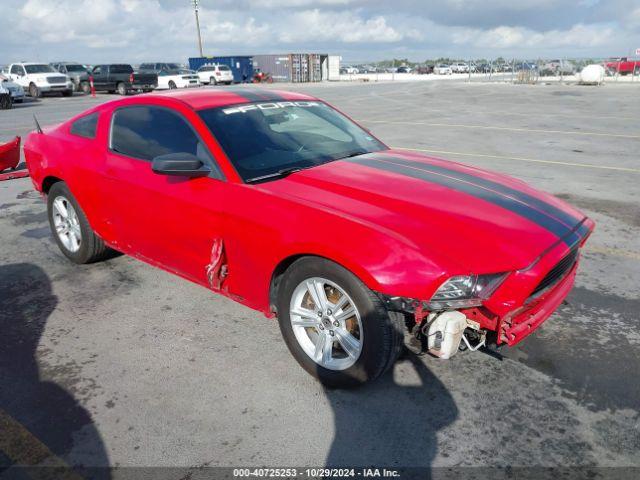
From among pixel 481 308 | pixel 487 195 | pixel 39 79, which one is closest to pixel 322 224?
pixel 481 308

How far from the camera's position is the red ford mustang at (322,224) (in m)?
2.66

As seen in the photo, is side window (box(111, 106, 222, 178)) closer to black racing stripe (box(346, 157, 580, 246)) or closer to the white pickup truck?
black racing stripe (box(346, 157, 580, 246))

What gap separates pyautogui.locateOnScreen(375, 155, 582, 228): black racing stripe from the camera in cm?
330

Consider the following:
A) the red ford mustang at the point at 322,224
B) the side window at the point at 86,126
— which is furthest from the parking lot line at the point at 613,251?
the side window at the point at 86,126

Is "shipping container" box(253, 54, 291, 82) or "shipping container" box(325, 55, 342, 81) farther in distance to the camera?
"shipping container" box(325, 55, 342, 81)

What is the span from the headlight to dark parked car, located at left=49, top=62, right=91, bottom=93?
34693mm

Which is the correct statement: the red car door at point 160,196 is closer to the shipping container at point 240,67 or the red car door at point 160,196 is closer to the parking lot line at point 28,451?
the parking lot line at point 28,451

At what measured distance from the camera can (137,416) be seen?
2865mm

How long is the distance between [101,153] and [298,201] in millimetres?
2176

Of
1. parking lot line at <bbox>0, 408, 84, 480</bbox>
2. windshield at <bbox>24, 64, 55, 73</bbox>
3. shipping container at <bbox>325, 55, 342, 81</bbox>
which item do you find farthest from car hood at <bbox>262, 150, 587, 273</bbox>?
shipping container at <bbox>325, 55, 342, 81</bbox>

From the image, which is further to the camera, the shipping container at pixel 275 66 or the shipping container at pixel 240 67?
the shipping container at pixel 275 66

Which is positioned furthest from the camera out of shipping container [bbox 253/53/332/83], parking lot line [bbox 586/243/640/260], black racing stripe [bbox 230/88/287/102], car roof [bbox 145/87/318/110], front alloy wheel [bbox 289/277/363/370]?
shipping container [bbox 253/53/332/83]

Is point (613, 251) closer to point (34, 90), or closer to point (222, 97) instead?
point (222, 97)

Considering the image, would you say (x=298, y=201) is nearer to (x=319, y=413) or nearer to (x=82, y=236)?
(x=319, y=413)
